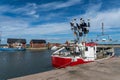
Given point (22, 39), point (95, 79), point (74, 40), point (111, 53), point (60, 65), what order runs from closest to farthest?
1. point (95, 79)
2. point (60, 65)
3. point (74, 40)
4. point (111, 53)
5. point (22, 39)

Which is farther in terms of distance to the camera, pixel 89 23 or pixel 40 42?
pixel 40 42

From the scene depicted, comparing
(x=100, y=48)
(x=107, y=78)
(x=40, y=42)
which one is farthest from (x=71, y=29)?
(x=40, y=42)

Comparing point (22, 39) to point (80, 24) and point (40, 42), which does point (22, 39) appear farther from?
point (80, 24)

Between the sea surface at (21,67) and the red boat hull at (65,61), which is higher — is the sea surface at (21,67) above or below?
below

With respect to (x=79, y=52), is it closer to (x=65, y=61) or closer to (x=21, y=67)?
(x=65, y=61)

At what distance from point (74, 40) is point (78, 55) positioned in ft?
11.3

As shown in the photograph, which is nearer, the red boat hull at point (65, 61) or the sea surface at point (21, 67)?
the red boat hull at point (65, 61)

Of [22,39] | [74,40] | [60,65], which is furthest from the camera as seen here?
[22,39]

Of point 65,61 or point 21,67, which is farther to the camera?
point 21,67

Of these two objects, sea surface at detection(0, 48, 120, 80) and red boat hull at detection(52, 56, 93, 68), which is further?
sea surface at detection(0, 48, 120, 80)

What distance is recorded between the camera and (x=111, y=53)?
47.3 metres

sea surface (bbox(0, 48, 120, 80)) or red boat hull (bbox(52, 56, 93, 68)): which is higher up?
red boat hull (bbox(52, 56, 93, 68))

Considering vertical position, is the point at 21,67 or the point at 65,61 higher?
the point at 65,61

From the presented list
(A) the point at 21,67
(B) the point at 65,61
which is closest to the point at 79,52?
(B) the point at 65,61
